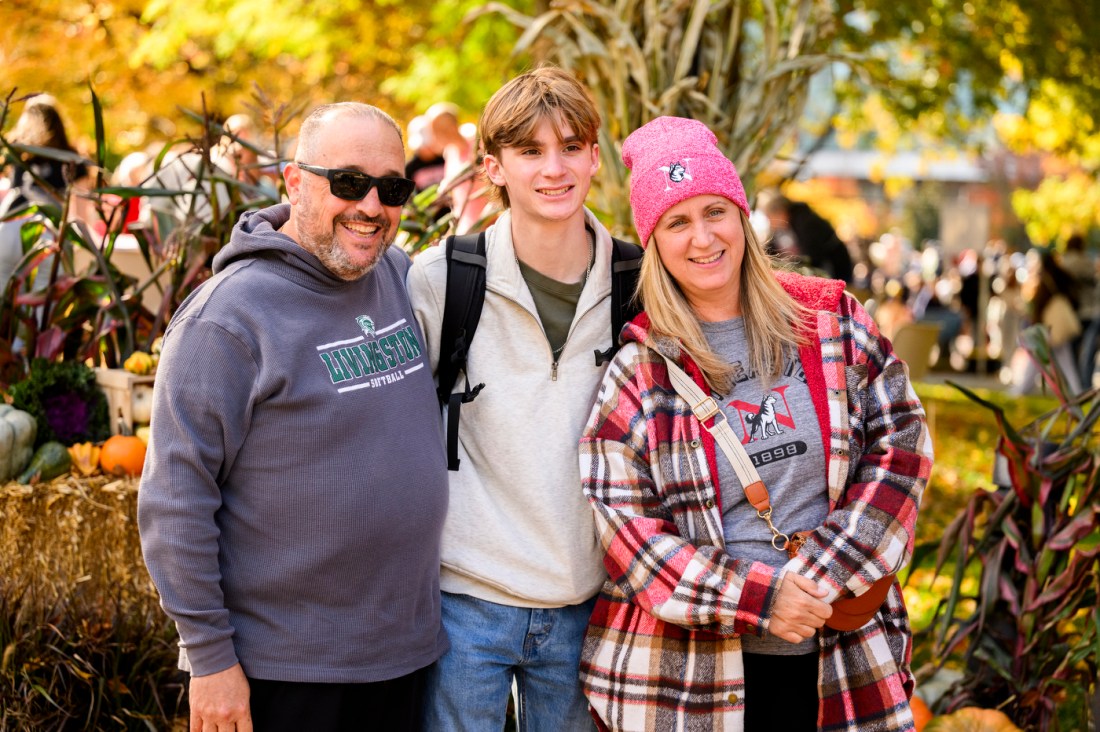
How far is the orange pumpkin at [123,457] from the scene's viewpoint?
362cm

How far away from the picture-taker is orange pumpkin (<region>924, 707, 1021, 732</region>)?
350 cm

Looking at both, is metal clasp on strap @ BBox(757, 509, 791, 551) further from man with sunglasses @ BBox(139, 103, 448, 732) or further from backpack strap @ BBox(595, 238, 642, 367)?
man with sunglasses @ BBox(139, 103, 448, 732)

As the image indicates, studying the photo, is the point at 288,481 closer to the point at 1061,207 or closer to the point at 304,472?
the point at 304,472

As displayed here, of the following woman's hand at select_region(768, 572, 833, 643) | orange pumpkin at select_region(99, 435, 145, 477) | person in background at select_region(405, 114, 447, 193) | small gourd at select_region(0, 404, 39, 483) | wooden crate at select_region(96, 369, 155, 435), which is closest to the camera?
woman's hand at select_region(768, 572, 833, 643)

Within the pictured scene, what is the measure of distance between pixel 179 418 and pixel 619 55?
8.84ft

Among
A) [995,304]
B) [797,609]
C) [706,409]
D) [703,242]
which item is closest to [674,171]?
[703,242]

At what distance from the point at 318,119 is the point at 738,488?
1.26 meters

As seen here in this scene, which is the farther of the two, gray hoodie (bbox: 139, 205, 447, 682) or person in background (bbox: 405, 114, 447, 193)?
person in background (bbox: 405, 114, 447, 193)

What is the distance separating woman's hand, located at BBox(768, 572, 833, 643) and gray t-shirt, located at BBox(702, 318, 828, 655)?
103mm

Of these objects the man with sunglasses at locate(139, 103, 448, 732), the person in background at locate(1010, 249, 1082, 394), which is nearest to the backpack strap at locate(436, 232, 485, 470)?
the man with sunglasses at locate(139, 103, 448, 732)

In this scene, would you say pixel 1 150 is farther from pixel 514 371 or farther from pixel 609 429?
pixel 609 429

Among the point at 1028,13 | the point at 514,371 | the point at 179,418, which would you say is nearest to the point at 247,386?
the point at 179,418

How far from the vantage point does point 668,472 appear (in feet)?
8.12

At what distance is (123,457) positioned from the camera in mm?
3621
